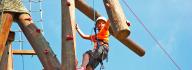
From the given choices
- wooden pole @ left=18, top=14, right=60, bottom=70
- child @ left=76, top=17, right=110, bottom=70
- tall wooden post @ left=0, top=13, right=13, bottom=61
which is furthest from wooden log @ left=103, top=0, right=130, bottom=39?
tall wooden post @ left=0, top=13, right=13, bottom=61

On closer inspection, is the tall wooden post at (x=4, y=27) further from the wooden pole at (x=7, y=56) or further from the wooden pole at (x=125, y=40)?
the wooden pole at (x=125, y=40)

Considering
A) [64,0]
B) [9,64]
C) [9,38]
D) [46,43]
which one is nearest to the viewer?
[64,0]

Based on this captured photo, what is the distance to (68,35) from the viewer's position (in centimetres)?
740

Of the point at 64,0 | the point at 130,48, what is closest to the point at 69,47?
the point at 64,0

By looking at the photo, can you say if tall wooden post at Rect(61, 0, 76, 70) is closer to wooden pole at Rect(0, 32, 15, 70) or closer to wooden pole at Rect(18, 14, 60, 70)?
wooden pole at Rect(18, 14, 60, 70)

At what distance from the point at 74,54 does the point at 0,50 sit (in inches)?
59.8

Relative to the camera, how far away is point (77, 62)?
746 centimetres

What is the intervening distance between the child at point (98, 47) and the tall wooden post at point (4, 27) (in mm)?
1258

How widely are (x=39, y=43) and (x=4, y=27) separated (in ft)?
2.00

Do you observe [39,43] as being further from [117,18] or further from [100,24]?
[117,18]

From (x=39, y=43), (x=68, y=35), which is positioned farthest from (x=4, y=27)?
(x=68, y=35)

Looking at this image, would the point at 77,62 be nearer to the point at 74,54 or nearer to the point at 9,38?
the point at 74,54

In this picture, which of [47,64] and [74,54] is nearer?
[74,54]

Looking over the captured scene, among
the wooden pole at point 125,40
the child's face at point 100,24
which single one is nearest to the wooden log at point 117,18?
the child's face at point 100,24
